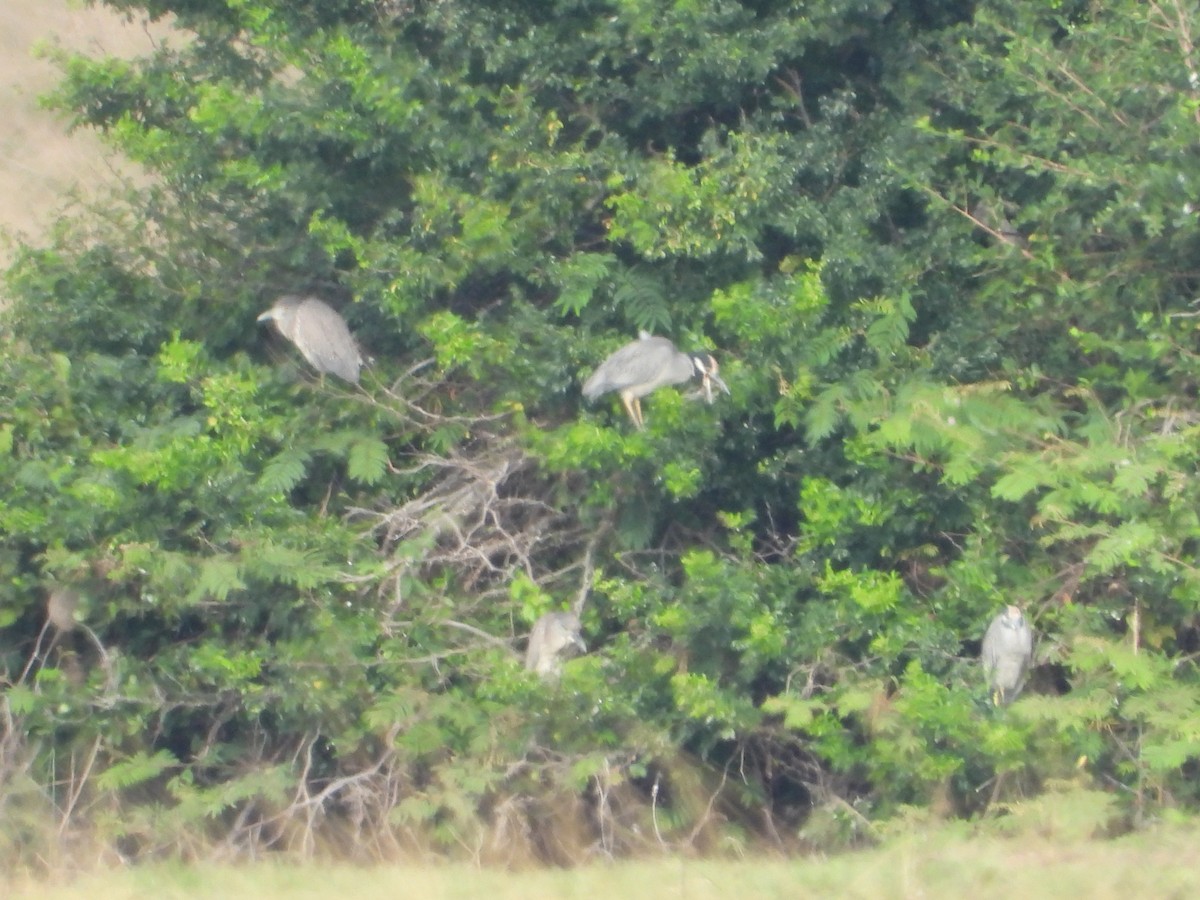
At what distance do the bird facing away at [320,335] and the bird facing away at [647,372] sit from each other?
1.31 m

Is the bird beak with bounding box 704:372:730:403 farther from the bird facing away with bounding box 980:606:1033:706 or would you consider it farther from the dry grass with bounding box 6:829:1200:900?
the dry grass with bounding box 6:829:1200:900

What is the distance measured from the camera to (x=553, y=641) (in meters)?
6.34

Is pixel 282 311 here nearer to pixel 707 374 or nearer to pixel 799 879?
pixel 707 374

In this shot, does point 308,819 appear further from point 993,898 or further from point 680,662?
point 993,898

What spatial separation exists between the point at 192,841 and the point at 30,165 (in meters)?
6.81

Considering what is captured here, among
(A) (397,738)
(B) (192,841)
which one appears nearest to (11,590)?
(B) (192,841)

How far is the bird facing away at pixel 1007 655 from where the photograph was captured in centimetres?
600

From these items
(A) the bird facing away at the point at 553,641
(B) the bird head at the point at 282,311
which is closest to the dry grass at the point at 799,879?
(A) the bird facing away at the point at 553,641

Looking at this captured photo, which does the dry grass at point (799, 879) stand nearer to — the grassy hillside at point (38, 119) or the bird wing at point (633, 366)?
the bird wing at point (633, 366)

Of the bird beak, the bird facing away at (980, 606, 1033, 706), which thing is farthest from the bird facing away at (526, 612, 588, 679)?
the bird facing away at (980, 606, 1033, 706)

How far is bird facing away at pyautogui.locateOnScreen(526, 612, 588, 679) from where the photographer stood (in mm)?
6316

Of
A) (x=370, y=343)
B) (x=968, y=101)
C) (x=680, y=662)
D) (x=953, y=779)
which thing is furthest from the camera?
(x=370, y=343)

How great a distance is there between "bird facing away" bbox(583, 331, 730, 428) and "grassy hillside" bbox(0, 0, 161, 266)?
12.7 ft

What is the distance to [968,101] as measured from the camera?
6773mm
